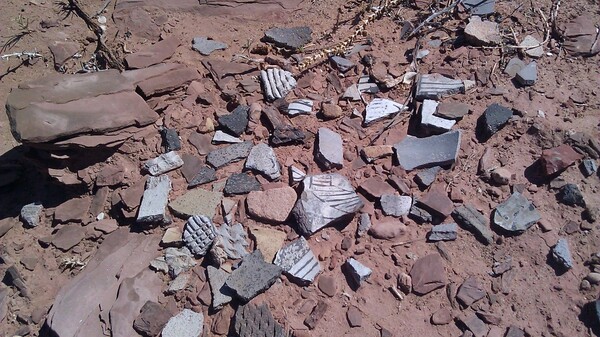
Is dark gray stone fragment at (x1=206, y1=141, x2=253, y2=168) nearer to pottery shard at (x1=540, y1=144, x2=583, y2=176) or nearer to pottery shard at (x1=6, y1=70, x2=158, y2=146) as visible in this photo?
pottery shard at (x1=6, y1=70, x2=158, y2=146)

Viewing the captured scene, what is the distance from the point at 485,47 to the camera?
10.6ft

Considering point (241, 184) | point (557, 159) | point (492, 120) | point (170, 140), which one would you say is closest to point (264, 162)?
point (241, 184)

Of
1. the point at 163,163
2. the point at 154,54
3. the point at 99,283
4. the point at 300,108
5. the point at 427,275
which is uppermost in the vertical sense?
the point at 154,54

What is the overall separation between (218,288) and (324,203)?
619 mm

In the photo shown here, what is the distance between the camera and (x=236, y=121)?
9.80 feet

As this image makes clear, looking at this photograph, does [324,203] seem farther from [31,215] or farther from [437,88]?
[31,215]

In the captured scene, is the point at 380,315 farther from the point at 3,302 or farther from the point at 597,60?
the point at 597,60

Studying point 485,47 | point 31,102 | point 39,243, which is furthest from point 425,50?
point 39,243

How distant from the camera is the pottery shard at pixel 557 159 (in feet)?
8.62

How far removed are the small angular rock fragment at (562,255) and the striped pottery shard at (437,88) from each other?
3.25ft

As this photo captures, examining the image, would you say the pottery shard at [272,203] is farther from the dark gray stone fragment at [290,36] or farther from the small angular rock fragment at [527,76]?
the small angular rock fragment at [527,76]

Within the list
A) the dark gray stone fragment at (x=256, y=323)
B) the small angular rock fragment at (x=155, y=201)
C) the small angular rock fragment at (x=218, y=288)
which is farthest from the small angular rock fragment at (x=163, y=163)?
the dark gray stone fragment at (x=256, y=323)

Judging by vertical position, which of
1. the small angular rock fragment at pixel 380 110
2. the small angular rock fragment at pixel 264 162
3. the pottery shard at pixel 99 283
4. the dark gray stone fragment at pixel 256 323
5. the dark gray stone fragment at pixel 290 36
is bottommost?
the pottery shard at pixel 99 283

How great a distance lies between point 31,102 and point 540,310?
8.30ft
